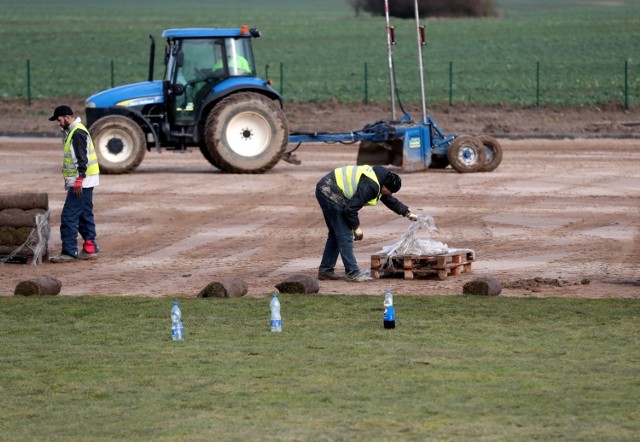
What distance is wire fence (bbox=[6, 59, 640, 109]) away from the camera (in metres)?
47.8

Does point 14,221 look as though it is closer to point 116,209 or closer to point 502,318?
point 116,209

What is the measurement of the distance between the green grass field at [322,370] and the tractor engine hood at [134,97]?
1310 cm

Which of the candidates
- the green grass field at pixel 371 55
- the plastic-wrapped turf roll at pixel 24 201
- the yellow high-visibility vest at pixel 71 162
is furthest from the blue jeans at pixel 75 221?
the green grass field at pixel 371 55

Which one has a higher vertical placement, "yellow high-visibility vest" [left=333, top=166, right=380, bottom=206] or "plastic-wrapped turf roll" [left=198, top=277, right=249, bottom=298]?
"yellow high-visibility vest" [left=333, top=166, right=380, bottom=206]

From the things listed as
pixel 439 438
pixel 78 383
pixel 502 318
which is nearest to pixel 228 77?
pixel 502 318

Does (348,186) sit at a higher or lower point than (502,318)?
higher

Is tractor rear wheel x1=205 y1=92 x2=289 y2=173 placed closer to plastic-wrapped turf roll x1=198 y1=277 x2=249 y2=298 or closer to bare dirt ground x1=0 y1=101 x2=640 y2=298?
bare dirt ground x1=0 y1=101 x2=640 y2=298

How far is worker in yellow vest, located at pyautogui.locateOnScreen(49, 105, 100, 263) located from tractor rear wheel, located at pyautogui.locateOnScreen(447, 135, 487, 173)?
1060 cm

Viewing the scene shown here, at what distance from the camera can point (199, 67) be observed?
28.9 metres

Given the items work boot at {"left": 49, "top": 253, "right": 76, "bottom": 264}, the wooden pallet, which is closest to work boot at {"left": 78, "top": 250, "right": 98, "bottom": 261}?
work boot at {"left": 49, "top": 253, "right": 76, "bottom": 264}

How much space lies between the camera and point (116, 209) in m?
24.1

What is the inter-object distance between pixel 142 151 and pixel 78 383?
659 inches

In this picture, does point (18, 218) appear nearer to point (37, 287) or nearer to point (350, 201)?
point (37, 287)

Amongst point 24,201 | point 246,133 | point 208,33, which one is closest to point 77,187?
point 24,201
